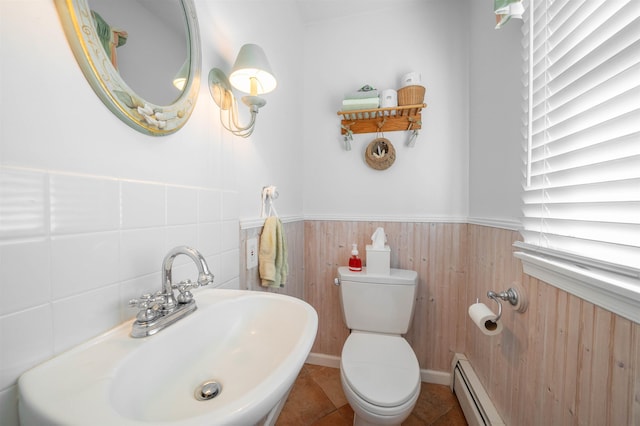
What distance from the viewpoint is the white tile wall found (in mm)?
397

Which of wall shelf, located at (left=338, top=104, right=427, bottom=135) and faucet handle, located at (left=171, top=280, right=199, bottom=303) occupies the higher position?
wall shelf, located at (left=338, top=104, right=427, bottom=135)

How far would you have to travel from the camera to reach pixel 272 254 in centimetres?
113

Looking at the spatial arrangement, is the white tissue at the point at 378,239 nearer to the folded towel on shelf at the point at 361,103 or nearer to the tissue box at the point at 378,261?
the tissue box at the point at 378,261

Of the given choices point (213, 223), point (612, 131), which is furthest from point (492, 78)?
point (213, 223)

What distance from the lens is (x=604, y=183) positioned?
1.81 feet

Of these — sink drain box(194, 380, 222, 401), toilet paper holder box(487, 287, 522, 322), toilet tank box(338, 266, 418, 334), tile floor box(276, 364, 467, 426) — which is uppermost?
toilet paper holder box(487, 287, 522, 322)

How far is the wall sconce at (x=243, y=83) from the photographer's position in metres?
0.88

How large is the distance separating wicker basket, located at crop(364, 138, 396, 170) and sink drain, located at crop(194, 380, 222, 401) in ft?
4.64

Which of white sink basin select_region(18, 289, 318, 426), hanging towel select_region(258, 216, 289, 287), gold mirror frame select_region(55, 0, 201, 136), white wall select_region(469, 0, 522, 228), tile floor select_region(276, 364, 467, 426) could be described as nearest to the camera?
white sink basin select_region(18, 289, 318, 426)

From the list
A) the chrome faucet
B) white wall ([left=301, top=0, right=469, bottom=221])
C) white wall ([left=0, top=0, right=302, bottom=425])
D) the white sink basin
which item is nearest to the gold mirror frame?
white wall ([left=0, top=0, right=302, bottom=425])

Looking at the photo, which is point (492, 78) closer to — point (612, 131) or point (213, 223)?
point (612, 131)

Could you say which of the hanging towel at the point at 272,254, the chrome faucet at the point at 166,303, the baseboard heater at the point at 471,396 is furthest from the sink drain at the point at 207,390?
the baseboard heater at the point at 471,396

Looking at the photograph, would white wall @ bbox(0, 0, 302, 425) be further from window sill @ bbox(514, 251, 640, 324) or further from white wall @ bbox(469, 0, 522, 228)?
white wall @ bbox(469, 0, 522, 228)

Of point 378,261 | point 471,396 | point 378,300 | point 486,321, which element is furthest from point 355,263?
point 471,396
